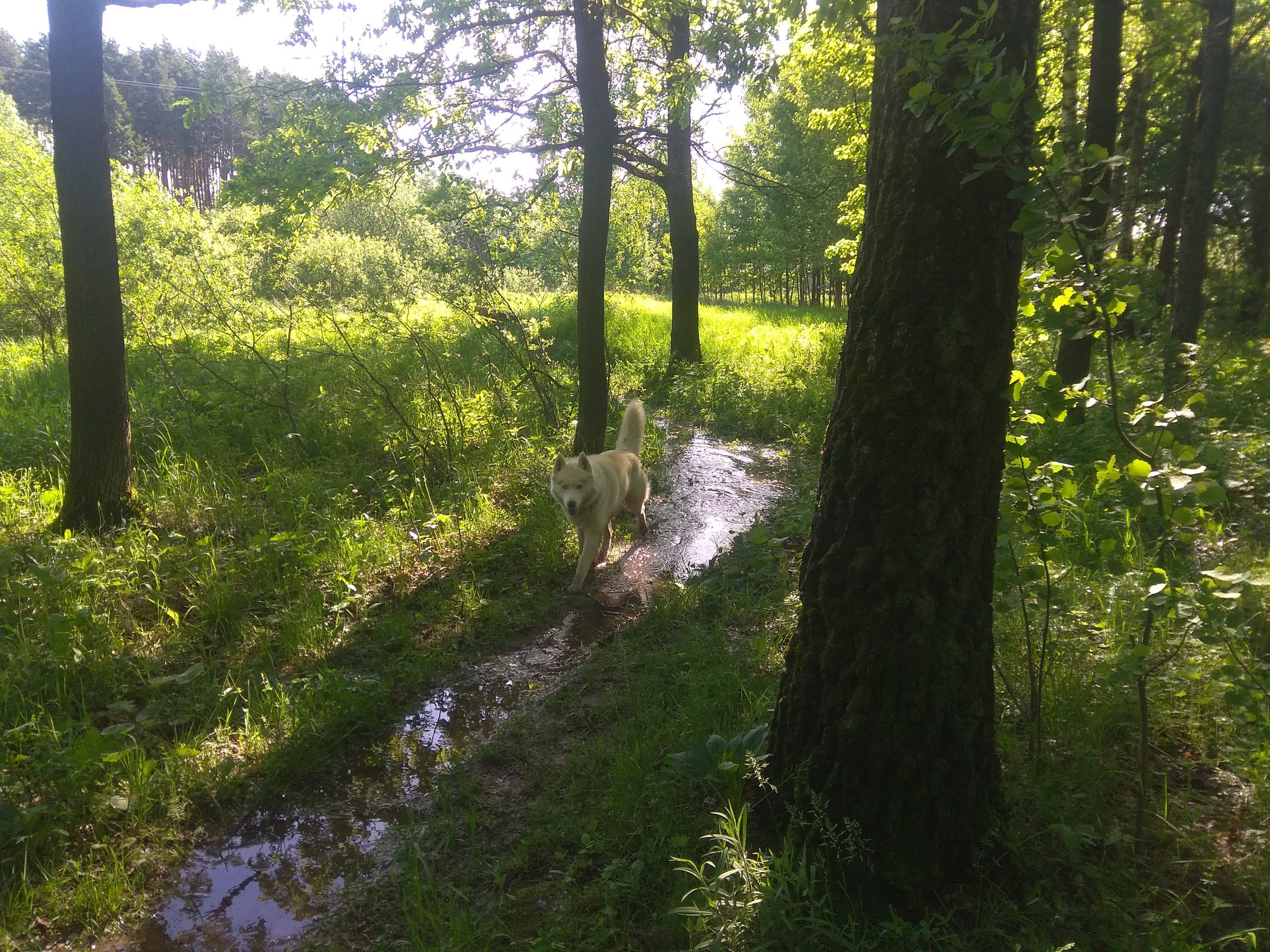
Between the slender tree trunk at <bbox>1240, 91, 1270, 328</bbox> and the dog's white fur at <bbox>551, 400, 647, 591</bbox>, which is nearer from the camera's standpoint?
the dog's white fur at <bbox>551, 400, 647, 591</bbox>

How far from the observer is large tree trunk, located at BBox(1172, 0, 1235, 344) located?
7664mm

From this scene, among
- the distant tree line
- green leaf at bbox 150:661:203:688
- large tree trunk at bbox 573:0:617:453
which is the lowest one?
green leaf at bbox 150:661:203:688

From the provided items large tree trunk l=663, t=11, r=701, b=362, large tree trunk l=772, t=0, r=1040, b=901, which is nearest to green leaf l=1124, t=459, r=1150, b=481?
large tree trunk l=772, t=0, r=1040, b=901

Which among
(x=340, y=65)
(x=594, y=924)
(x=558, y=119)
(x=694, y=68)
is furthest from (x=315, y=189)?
(x=594, y=924)

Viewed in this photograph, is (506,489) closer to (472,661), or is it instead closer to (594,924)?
(472,661)

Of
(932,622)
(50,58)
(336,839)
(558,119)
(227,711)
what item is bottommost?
(336,839)

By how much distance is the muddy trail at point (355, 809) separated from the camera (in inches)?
105

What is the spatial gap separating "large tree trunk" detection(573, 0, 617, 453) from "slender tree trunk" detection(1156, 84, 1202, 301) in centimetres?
1098

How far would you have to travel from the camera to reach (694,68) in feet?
27.8

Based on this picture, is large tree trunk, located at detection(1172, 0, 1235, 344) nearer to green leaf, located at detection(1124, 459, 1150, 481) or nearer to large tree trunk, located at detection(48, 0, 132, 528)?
green leaf, located at detection(1124, 459, 1150, 481)

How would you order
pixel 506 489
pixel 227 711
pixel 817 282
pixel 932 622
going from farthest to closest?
1. pixel 817 282
2. pixel 506 489
3. pixel 227 711
4. pixel 932 622

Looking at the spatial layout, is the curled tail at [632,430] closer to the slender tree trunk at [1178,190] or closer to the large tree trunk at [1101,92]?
the large tree trunk at [1101,92]

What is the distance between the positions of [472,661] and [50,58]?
581 centimetres

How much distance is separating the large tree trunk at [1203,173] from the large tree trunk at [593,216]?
22.5 feet
